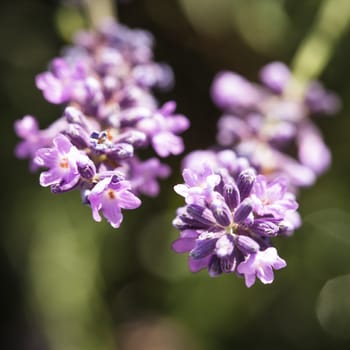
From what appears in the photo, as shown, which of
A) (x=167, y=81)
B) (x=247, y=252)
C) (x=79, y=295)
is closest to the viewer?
(x=247, y=252)

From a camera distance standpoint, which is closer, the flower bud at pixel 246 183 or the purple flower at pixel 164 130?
the flower bud at pixel 246 183

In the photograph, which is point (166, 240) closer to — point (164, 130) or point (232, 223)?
point (164, 130)

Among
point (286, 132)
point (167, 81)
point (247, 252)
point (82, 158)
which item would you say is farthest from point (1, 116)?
point (247, 252)

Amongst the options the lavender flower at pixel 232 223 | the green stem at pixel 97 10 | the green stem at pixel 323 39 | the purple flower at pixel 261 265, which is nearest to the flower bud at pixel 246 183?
the lavender flower at pixel 232 223

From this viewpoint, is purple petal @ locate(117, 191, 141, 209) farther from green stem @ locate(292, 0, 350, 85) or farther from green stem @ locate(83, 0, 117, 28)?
green stem @ locate(83, 0, 117, 28)

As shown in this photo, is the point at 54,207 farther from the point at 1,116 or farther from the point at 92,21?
the point at 92,21

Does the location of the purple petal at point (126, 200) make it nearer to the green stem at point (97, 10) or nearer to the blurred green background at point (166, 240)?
the green stem at point (97, 10)

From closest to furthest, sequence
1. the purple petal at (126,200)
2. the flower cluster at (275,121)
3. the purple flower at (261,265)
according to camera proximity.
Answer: the purple flower at (261,265), the purple petal at (126,200), the flower cluster at (275,121)
